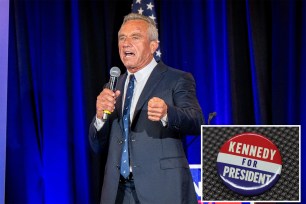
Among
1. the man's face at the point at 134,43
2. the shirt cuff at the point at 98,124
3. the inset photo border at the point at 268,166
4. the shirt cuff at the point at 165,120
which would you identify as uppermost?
the man's face at the point at 134,43

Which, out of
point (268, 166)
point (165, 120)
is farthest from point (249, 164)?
point (165, 120)

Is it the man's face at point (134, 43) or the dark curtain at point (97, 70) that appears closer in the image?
the man's face at point (134, 43)

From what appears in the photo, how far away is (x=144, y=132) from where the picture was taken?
6.63 ft

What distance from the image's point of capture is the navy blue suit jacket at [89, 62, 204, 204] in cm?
197

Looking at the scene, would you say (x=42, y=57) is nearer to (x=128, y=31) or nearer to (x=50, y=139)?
(x=50, y=139)

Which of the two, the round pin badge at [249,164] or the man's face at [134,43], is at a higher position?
the man's face at [134,43]

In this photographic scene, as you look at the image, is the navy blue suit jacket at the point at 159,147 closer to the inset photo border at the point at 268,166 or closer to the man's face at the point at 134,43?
the man's face at the point at 134,43

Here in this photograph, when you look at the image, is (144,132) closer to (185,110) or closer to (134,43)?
(185,110)

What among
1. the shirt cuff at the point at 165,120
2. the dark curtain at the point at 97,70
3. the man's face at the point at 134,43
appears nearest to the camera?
the shirt cuff at the point at 165,120

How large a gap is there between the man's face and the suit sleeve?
0.22 m

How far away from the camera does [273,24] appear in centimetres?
A: 370

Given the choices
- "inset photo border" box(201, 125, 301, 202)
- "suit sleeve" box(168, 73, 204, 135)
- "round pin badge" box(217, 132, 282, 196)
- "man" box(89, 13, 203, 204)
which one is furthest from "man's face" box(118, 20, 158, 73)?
"round pin badge" box(217, 132, 282, 196)

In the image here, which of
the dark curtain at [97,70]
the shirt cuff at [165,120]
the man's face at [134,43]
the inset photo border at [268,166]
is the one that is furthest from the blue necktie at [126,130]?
the dark curtain at [97,70]

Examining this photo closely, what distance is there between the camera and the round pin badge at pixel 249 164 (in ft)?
7.99
